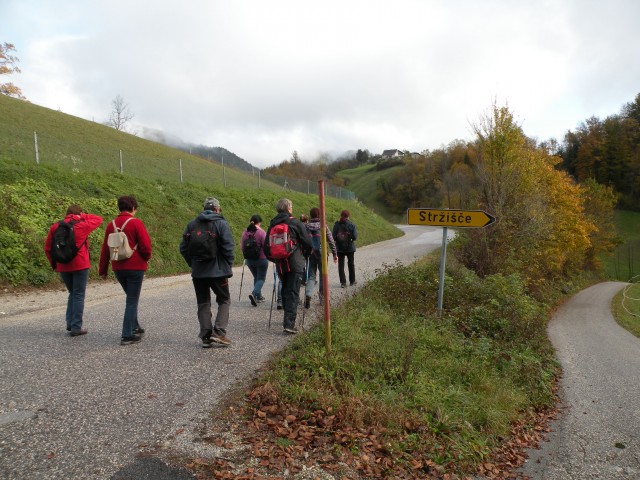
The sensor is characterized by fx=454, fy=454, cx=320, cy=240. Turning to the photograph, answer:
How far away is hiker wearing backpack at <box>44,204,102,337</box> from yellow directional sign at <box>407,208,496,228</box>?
5336mm

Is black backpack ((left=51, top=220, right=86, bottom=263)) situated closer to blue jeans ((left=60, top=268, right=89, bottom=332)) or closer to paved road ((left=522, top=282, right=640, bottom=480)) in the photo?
blue jeans ((left=60, top=268, right=89, bottom=332))

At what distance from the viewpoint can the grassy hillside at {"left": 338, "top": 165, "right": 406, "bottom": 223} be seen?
105969mm

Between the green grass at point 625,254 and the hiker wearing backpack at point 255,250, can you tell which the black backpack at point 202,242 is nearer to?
the hiker wearing backpack at point 255,250

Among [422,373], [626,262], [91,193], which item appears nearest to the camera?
[422,373]

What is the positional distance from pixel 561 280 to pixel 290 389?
35.3 m

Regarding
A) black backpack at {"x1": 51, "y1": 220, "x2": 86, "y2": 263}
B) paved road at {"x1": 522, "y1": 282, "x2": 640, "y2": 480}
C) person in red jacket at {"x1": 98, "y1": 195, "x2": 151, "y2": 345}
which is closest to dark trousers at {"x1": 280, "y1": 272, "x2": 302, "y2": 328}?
person in red jacket at {"x1": 98, "y1": 195, "x2": 151, "y2": 345}

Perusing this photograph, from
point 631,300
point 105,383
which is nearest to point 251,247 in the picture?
point 105,383

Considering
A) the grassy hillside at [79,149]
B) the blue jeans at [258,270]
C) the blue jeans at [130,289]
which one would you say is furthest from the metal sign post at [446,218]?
the grassy hillside at [79,149]

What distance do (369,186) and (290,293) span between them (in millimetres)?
122400

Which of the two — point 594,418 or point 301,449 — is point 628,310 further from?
point 301,449

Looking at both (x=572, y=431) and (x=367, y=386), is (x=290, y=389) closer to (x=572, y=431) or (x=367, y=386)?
(x=367, y=386)

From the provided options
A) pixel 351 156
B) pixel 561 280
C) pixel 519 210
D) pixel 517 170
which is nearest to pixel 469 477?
pixel 519 210

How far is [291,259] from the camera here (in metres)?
6.75

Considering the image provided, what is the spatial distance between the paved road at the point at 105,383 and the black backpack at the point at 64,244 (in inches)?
46.1
